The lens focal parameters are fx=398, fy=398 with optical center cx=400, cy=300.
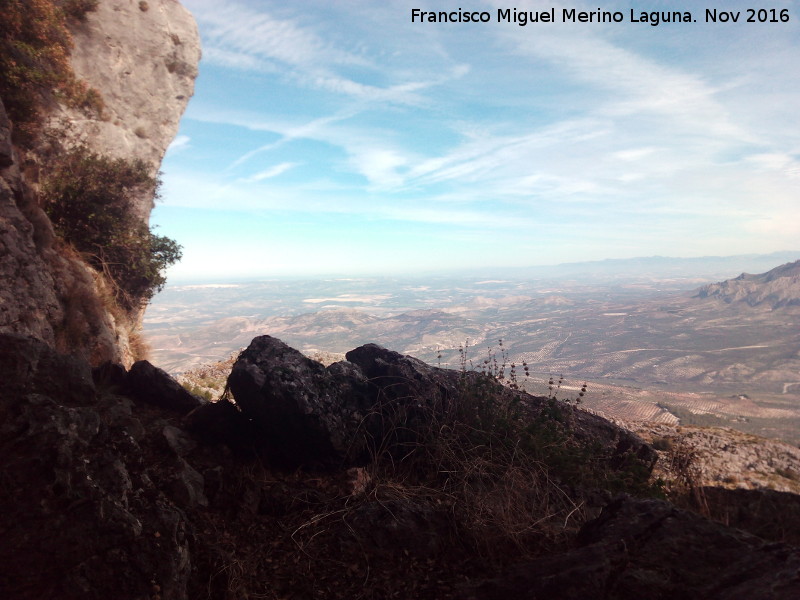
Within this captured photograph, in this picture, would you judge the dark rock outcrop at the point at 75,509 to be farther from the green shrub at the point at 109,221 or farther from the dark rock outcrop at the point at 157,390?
the green shrub at the point at 109,221

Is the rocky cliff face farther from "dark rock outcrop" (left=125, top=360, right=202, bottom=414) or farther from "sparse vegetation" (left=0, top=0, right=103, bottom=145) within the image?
"dark rock outcrop" (left=125, top=360, right=202, bottom=414)

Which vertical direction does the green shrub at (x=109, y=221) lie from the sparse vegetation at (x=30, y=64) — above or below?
below

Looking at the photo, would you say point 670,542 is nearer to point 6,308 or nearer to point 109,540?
point 109,540

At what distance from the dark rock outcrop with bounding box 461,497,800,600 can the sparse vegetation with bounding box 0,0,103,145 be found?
1730 cm

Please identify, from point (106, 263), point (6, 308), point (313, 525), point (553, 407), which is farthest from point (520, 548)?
point (106, 263)

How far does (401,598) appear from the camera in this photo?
3020 mm

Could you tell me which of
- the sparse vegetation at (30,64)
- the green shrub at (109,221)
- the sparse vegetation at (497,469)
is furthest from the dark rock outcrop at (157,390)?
the sparse vegetation at (30,64)

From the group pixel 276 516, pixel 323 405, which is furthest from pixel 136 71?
pixel 276 516

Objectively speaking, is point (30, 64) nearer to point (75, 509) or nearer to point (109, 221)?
point (109, 221)

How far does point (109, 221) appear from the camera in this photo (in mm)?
13039

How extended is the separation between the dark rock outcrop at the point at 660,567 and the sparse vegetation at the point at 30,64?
17297mm

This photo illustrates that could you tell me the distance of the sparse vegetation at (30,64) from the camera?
38.8 feet

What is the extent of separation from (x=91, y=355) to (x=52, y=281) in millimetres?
1542

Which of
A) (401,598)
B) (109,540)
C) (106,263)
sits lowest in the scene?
(401,598)
